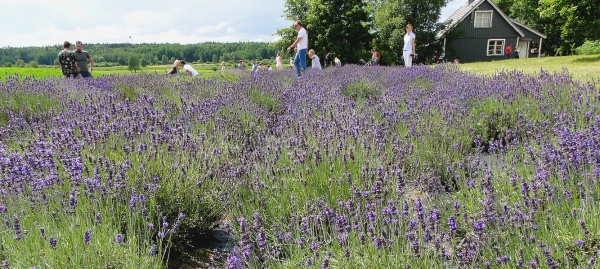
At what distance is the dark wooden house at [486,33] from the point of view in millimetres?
32406

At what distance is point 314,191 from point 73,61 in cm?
817

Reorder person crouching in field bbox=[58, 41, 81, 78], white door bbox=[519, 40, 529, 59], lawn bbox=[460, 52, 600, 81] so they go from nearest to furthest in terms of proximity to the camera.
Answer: person crouching in field bbox=[58, 41, 81, 78]
lawn bbox=[460, 52, 600, 81]
white door bbox=[519, 40, 529, 59]

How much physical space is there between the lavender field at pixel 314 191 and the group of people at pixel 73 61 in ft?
15.2

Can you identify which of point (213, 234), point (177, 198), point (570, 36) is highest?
point (570, 36)

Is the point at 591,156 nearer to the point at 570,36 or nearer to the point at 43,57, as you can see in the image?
the point at 570,36

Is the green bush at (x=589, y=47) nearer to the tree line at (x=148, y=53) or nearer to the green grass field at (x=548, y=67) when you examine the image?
the green grass field at (x=548, y=67)

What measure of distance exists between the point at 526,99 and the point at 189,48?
116m

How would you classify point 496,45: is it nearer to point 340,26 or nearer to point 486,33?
point 486,33

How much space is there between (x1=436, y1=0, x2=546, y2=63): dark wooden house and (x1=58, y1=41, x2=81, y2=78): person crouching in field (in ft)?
93.7

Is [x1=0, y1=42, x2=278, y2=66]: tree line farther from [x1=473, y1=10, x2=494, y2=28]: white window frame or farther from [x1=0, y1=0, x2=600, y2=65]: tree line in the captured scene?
[x1=0, y1=0, x2=600, y2=65]: tree line

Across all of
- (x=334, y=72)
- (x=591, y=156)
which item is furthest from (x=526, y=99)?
(x=334, y=72)

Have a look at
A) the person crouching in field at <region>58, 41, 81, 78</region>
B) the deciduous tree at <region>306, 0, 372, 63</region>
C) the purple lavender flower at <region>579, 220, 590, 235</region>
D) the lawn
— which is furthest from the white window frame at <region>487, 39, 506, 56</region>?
the purple lavender flower at <region>579, 220, 590, 235</region>

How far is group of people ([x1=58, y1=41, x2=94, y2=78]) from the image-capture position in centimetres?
859

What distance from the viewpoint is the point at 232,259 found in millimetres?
1590
